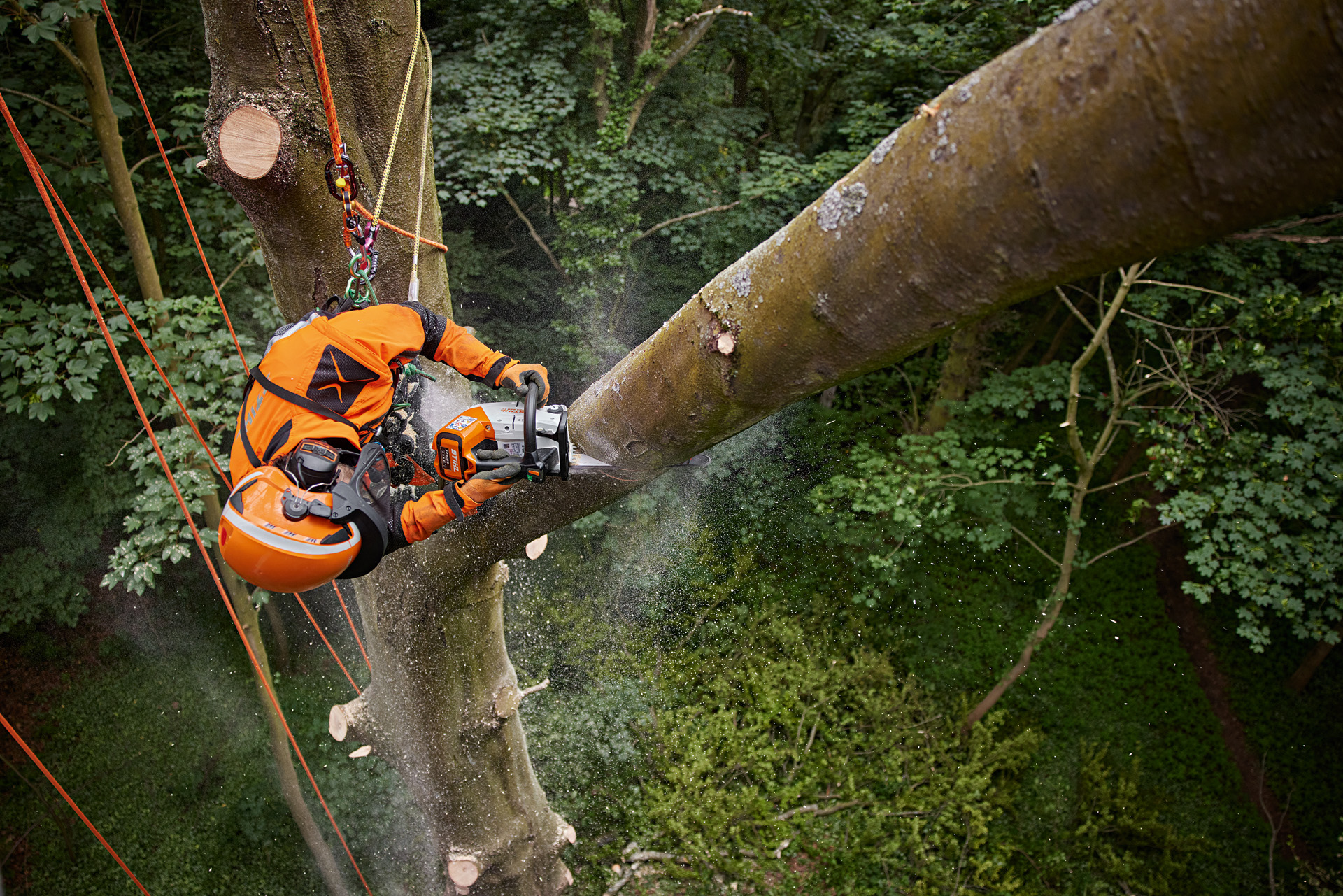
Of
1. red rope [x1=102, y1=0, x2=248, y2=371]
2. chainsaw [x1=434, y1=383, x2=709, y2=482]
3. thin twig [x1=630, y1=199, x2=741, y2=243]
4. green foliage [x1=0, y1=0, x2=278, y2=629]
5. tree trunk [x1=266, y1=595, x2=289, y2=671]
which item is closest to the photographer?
chainsaw [x1=434, y1=383, x2=709, y2=482]

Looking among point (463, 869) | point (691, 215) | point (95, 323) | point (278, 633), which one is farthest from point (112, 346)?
point (278, 633)

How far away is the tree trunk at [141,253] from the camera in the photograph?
3.96 metres

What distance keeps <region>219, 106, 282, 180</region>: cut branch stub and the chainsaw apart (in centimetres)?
72

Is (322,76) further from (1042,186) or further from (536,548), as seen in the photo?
(536,548)

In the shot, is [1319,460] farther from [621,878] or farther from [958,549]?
[621,878]

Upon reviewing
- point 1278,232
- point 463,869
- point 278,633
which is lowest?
point 278,633

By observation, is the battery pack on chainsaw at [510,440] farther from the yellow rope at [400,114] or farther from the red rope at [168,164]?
the red rope at [168,164]

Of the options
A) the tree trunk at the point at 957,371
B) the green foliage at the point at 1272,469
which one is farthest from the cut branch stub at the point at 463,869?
the tree trunk at the point at 957,371

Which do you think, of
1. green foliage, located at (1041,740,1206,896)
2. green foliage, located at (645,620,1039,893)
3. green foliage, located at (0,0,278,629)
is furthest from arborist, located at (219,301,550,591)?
green foliage, located at (1041,740,1206,896)

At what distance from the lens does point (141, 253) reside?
442 centimetres

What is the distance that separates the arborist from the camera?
1665mm

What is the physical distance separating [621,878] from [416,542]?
13.1 feet

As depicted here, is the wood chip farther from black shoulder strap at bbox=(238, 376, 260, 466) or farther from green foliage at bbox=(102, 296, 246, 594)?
green foliage at bbox=(102, 296, 246, 594)

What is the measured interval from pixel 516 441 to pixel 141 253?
4300 millimetres
